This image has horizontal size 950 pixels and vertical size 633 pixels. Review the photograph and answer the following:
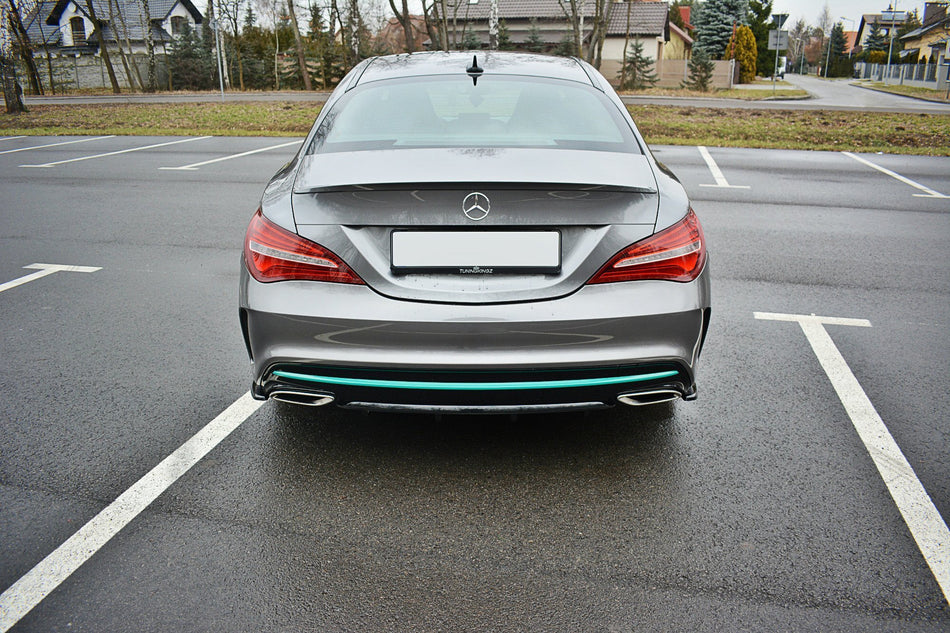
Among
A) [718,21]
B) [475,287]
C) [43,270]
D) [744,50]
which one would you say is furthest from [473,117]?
[718,21]

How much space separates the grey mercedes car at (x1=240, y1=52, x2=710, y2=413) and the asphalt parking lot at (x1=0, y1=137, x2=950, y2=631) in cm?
42

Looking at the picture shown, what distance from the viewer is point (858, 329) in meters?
4.84

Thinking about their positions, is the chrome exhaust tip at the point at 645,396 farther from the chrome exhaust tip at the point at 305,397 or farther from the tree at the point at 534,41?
the tree at the point at 534,41

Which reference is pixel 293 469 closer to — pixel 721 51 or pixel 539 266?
pixel 539 266

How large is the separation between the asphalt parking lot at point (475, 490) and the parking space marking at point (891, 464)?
1 cm

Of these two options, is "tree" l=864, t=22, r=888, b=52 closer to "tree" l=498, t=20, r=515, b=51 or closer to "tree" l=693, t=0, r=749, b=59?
"tree" l=693, t=0, r=749, b=59

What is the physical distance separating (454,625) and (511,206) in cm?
132

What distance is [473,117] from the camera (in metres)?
3.57

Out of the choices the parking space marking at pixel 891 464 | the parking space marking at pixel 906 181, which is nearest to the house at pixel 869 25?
the parking space marking at pixel 906 181

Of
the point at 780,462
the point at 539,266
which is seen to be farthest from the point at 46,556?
the point at 780,462

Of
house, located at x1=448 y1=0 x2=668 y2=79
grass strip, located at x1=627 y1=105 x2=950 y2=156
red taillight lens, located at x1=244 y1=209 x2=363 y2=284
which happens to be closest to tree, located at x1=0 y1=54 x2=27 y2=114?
grass strip, located at x1=627 y1=105 x2=950 y2=156

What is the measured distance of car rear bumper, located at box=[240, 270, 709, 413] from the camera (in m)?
2.66

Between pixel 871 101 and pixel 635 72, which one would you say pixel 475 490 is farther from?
pixel 635 72

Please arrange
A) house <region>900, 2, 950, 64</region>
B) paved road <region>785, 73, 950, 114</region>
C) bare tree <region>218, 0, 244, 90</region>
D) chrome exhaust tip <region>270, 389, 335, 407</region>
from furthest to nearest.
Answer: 1. house <region>900, 2, 950, 64</region>
2. bare tree <region>218, 0, 244, 90</region>
3. paved road <region>785, 73, 950, 114</region>
4. chrome exhaust tip <region>270, 389, 335, 407</region>
